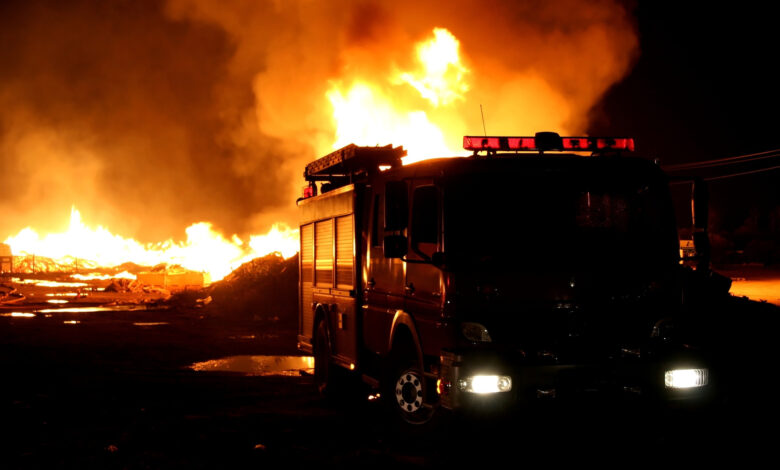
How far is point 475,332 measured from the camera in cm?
643

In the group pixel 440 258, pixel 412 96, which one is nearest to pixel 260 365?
pixel 440 258

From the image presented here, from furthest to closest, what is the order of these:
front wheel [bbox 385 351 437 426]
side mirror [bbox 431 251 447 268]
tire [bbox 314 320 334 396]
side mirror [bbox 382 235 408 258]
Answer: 1. tire [bbox 314 320 334 396]
2. front wheel [bbox 385 351 437 426]
3. side mirror [bbox 382 235 408 258]
4. side mirror [bbox 431 251 447 268]

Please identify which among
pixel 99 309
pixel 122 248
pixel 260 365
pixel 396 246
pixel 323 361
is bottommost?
pixel 260 365

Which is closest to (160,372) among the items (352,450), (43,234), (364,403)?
(364,403)

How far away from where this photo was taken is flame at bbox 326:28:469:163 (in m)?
24.4

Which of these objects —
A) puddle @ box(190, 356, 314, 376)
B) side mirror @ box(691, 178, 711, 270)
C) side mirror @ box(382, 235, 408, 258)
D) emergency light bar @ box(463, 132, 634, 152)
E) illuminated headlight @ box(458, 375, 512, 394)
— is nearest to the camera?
illuminated headlight @ box(458, 375, 512, 394)

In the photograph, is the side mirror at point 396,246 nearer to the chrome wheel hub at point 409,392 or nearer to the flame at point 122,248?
the chrome wheel hub at point 409,392

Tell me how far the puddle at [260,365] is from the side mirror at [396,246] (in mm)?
6166

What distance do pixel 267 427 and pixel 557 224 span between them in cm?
375

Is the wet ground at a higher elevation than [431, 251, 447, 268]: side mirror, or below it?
below

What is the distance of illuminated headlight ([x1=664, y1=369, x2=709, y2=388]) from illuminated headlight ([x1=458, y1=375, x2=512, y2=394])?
1279mm

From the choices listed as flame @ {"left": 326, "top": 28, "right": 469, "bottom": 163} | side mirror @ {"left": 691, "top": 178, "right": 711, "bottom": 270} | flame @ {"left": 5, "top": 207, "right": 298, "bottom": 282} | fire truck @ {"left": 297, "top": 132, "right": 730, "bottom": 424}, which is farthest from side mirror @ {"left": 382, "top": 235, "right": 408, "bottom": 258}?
flame @ {"left": 5, "top": 207, "right": 298, "bottom": 282}

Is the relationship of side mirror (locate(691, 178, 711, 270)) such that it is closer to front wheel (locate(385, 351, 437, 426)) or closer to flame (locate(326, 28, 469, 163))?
front wheel (locate(385, 351, 437, 426))

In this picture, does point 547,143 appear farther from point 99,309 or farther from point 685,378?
point 99,309
